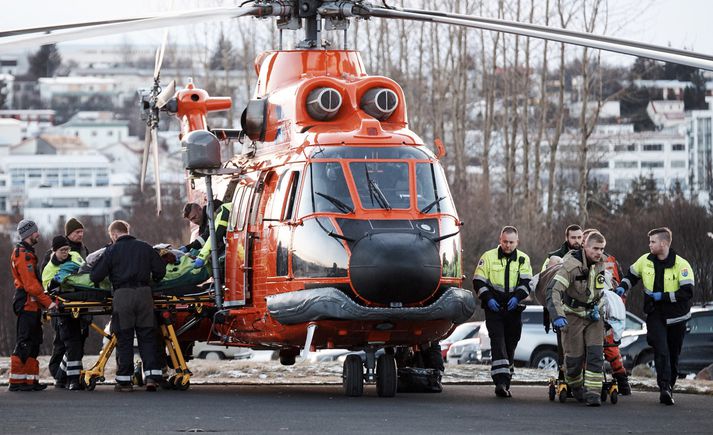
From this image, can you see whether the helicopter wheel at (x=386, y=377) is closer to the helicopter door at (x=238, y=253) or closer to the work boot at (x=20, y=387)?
the helicopter door at (x=238, y=253)

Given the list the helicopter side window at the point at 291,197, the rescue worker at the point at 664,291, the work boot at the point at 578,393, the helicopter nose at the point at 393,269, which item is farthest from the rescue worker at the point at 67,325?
the rescue worker at the point at 664,291

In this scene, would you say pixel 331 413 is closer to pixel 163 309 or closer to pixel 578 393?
pixel 578 393

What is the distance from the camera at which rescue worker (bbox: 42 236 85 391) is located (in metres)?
18.6

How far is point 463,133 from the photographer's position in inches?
2174

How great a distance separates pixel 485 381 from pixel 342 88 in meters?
4.72

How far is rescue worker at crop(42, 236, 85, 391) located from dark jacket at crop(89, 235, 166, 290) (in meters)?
0.66

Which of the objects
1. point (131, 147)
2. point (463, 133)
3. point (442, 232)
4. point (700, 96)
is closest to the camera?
point (442, 232)

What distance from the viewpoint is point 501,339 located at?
58.6ft

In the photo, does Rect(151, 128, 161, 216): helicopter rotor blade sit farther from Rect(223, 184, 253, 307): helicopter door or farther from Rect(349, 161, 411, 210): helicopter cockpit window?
Rect(349, 161, 411, 210): helicopter cockpit window

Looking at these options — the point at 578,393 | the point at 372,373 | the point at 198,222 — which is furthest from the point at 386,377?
the point at 198,222

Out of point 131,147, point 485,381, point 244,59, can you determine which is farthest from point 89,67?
point 485,381

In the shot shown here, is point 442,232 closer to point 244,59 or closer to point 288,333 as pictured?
point 288,333

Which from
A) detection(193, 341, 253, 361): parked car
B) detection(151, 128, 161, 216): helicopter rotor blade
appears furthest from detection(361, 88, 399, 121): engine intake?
detection(193, 341, 253, 361): parked car

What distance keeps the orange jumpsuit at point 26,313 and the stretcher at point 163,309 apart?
1.21ft
